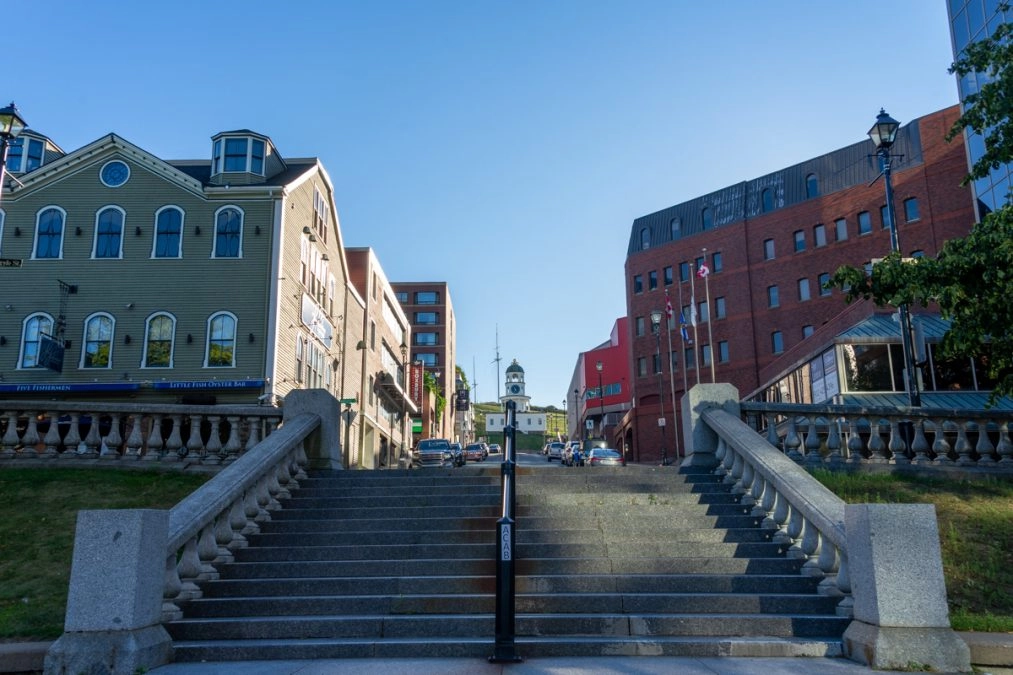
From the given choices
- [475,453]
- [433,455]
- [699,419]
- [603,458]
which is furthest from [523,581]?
[475,453]

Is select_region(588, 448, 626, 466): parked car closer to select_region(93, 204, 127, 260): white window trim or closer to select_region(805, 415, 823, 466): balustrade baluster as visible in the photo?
select_region(93, 204, 127, 260): white window trim

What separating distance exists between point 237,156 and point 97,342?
921 cm

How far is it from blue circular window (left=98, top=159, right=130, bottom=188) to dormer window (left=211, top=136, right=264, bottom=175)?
3.31 meters

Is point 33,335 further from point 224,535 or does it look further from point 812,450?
point 812,450

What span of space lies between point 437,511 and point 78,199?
1091 inches

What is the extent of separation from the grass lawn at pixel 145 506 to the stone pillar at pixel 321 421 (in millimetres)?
1675

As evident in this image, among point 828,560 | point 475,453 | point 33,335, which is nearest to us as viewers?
point 828,560

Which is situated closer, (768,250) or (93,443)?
(93,443)

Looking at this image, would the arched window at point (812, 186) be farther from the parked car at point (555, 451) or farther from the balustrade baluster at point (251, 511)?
the balustrade baluster at point (251, 511)

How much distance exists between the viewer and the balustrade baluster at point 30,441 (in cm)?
1303

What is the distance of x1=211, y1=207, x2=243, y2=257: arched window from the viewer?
31531 millimetres

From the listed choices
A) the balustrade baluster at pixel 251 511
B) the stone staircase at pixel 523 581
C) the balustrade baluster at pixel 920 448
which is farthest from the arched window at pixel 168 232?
the balustrade baluster at pixel 920 448

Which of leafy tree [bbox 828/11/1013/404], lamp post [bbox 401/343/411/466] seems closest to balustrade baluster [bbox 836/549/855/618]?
leafy tree [bbox 828/11/1013/404]

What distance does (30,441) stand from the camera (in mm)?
13117
